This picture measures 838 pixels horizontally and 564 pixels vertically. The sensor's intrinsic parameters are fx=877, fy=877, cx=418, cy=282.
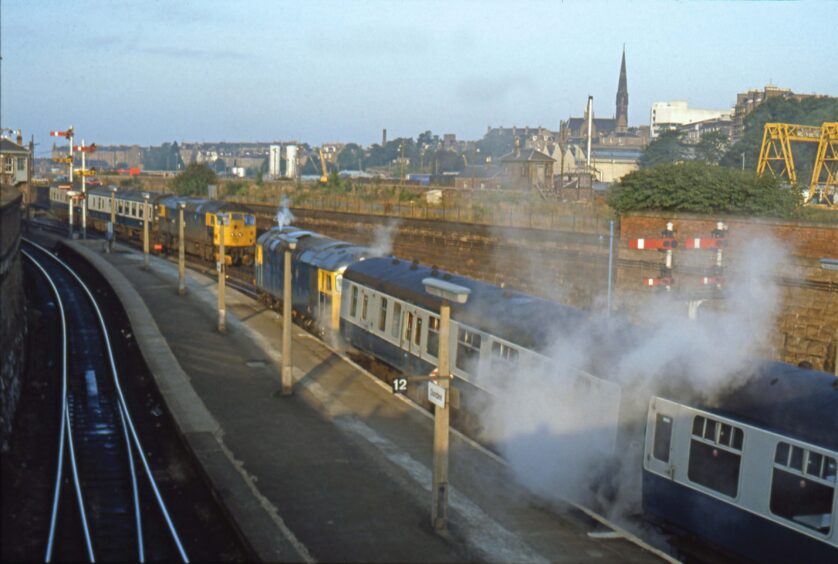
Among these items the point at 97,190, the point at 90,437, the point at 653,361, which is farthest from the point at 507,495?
the point at 97,190

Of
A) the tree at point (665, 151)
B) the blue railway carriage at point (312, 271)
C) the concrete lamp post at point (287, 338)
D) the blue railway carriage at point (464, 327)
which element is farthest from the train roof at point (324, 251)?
the tree at point (665, 151)

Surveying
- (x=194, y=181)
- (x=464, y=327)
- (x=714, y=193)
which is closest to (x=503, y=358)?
(x=464, y=327)

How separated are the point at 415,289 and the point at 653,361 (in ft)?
24.8

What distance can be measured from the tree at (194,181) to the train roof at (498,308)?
66.6 meters

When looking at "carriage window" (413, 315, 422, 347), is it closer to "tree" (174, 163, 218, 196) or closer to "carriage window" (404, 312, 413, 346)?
"carriage window" (404, 312, 413, 346)

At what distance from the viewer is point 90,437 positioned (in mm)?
17375

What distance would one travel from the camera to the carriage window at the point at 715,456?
1069 cm

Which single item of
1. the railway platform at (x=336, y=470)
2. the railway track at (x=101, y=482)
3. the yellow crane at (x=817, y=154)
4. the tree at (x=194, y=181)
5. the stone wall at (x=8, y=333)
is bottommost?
the railway track at (x=101, y=482)

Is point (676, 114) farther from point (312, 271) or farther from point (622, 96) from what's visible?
point (312, 271)

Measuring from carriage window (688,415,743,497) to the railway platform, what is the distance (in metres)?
1.33

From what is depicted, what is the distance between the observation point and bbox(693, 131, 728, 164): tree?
8152 cm

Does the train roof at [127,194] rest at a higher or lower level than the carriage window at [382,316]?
higher

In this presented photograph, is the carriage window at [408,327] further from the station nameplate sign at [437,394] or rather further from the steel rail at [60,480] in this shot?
the steel rail at [60,480]

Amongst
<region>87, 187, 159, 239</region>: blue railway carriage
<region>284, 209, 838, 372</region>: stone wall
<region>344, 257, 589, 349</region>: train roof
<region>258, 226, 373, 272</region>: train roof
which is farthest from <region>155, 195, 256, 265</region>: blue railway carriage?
<region>344, 257, 589, 349</region>: train roof
